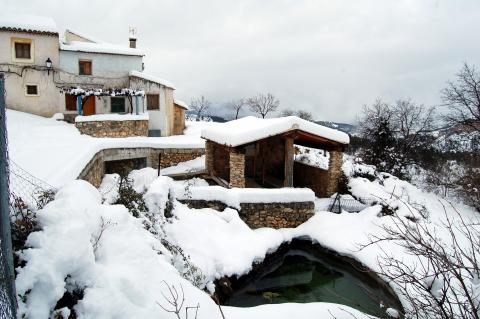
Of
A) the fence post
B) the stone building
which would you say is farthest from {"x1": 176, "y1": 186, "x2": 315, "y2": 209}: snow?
the fence post

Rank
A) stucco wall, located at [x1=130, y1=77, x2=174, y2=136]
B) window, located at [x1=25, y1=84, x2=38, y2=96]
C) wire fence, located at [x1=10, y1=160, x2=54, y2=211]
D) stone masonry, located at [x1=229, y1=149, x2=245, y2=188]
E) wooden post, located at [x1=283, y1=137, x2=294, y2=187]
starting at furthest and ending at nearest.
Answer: stucco wall, located at [x1=130, y1=77, x2=174, y2=136] < window, located at [x1=25, y1=84, x2=38, y2=96] < wooden post, located at [x1=283, y1=137, x2=294, y2=187] < stone masonry, located at [x1=229, y1=149, x2=245, y2=188] < wire fence, located at [x1=10, y1=160, x2=54, y2=211]

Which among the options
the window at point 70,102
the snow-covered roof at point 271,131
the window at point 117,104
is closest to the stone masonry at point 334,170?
the snow-covered roof at point 271,131

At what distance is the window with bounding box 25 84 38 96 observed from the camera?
20.0 m

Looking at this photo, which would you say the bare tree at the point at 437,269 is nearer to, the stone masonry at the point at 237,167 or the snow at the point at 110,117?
the stone masonry at the point at 237,167

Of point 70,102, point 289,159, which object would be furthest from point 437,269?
point 70,102

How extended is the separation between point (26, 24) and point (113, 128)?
7702mm

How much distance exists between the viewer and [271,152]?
57.5 ft

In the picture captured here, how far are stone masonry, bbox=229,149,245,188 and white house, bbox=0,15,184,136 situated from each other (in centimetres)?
946

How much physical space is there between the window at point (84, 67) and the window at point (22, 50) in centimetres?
253

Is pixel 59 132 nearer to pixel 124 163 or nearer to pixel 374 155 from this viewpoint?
pixel 124 163

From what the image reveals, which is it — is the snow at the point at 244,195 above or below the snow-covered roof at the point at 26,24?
below

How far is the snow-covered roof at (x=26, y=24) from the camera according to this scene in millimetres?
18945

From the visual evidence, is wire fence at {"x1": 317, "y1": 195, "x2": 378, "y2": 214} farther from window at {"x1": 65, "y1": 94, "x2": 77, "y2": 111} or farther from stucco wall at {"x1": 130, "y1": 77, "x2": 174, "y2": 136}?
window at {"x1": 65, "y1": 94, "x2": 77, "y2": 111}

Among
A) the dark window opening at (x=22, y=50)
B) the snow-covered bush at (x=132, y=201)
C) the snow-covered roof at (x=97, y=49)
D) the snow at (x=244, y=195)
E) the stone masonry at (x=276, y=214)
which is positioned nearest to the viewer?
the snow-covered bush at (x=132, y=201)
